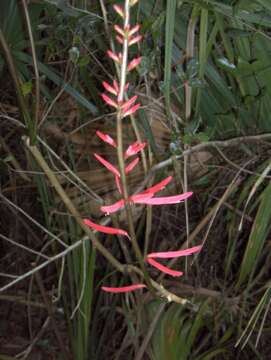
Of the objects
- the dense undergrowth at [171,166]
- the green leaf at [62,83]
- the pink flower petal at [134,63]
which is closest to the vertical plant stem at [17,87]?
the dense undergrowth at [171,166]

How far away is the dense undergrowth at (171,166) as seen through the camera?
2.82 feet

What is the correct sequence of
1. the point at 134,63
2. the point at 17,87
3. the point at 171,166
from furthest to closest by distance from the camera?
the point at 171,166, the point at 17,87, the point at 134,63

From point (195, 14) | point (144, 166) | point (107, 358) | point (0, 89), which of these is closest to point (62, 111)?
point (0, 89)

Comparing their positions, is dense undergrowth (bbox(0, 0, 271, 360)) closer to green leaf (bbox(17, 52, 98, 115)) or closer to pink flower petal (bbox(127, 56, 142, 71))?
green leaf (bbox(17, 52, 98, 115))

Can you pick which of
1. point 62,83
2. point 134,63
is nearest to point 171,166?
point 62,83

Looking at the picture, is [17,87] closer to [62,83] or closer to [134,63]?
[62,83]

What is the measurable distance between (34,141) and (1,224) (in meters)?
0.53

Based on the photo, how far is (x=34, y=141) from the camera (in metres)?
0.74

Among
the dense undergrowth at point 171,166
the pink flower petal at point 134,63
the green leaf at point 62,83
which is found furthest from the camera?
the green leaf at point 62,83

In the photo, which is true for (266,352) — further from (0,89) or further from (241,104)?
(0,89)

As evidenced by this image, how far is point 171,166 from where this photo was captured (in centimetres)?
97

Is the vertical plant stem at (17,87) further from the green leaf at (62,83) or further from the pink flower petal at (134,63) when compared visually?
the pink flower petal at (134,63)

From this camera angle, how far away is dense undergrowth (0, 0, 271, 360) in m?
0.86

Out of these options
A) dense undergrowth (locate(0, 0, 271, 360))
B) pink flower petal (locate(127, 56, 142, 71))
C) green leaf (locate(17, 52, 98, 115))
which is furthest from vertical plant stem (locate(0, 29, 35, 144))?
pink flower petal (locate(127, 56, 142, 71))
